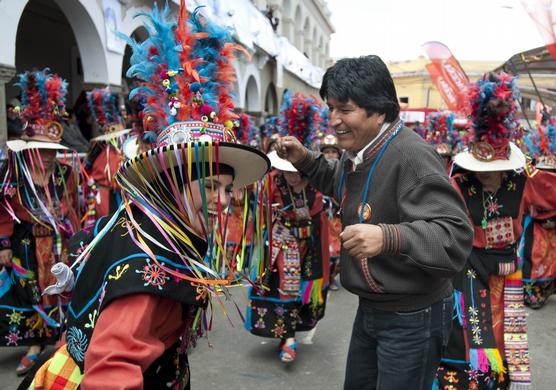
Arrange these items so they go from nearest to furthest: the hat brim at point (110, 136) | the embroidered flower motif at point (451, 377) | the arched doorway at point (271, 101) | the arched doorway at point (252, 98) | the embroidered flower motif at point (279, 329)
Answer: the embroidered flower motif at point (451, 377)
the embroidered flower motif at point (279, 329)
the hat brim at point (110, 136)
the arched doorway at point (252, 98)
the arched doorway at point (271, 101)

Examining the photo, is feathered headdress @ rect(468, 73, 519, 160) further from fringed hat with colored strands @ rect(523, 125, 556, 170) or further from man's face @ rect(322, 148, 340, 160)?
fringed hat with colored strands @ rect(523, 125, 556, 170)

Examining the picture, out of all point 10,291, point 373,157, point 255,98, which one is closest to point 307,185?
point 373,157

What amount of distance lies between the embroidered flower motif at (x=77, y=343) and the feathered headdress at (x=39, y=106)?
9.66ft

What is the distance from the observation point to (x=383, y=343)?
1.98 metres

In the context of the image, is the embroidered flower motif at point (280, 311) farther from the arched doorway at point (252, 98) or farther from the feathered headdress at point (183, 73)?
the arched doorway at point (252, 98)

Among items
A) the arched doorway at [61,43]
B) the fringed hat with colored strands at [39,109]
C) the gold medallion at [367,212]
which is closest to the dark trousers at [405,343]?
the gold medallion at [367,212]

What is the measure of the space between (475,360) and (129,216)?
2.44 m

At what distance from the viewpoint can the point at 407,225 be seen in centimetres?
169

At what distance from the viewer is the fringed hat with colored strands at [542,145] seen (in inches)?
253

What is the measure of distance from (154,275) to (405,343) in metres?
1.08

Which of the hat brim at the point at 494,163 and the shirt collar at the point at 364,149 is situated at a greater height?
the shirt collar at the point at 364,149

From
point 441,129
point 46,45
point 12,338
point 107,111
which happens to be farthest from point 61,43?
point 12,338

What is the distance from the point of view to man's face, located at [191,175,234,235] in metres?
1.71

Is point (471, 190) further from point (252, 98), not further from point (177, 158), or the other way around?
point (252, 98)
